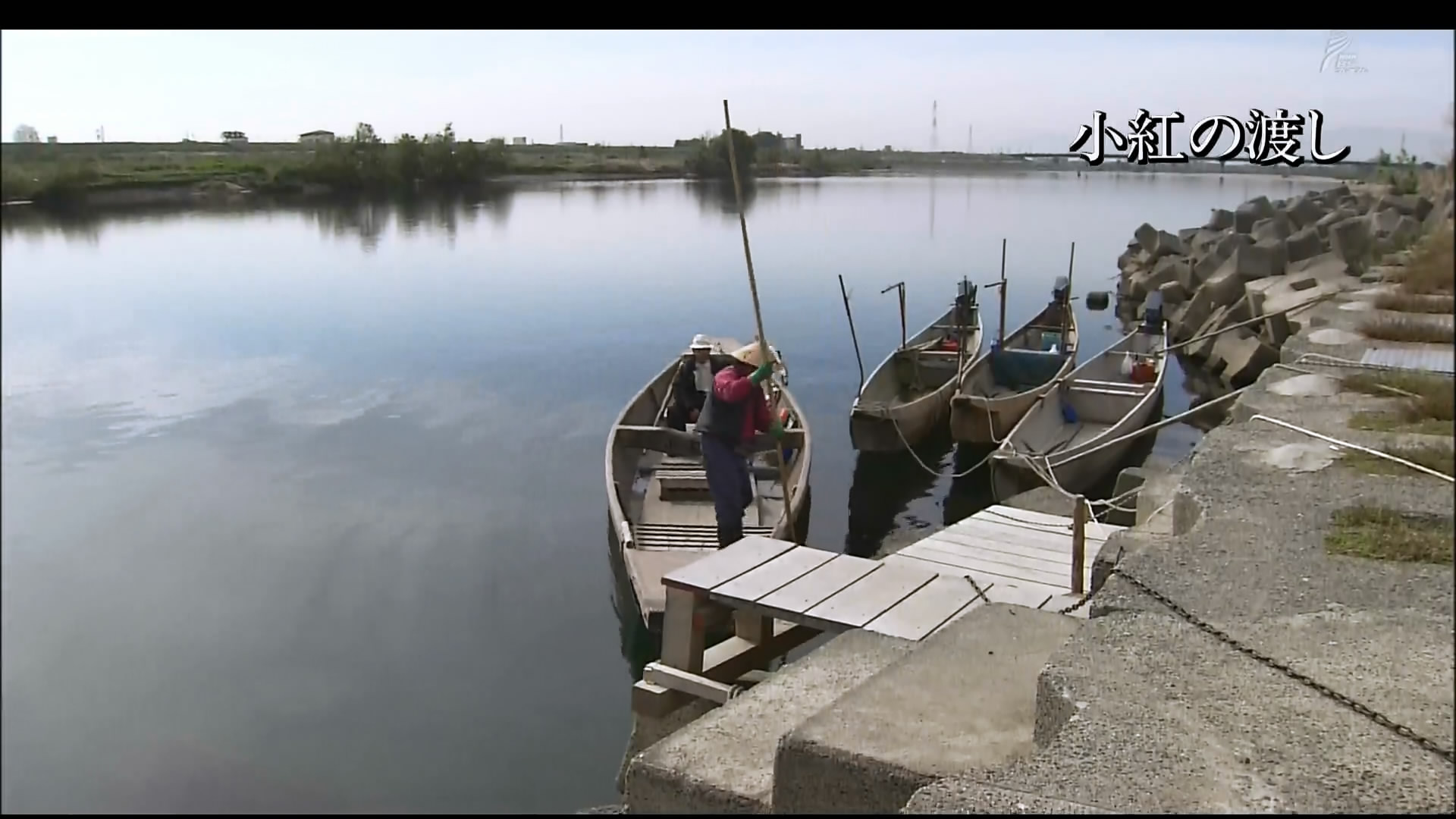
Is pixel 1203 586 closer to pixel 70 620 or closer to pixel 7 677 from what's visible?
pixel 7 677

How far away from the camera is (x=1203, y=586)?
318 centimetres

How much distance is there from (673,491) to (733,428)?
307cm

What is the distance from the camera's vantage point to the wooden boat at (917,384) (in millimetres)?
15148

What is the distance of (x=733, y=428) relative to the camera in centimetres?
924

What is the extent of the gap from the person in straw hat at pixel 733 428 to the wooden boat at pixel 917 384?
18.2ft

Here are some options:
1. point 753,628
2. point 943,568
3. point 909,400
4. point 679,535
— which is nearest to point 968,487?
point 909,400

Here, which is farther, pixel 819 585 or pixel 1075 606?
pixel 1075 606

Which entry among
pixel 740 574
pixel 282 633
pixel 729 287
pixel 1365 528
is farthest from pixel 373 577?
pixel 729 287

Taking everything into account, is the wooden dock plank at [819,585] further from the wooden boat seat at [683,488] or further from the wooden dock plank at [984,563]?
the wooden boat seat at [683,488]

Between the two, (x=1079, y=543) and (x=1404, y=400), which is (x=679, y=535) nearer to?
(x=1079, y=543)

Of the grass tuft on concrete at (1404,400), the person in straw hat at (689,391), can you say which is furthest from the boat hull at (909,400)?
the grass tuft on concrete at (1404,400)

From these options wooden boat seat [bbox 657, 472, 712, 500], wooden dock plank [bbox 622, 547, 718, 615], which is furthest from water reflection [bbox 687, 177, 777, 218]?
wooden dock plank [bbox 622, 547, 718, 615]

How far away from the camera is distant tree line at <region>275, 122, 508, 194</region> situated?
8.44 m

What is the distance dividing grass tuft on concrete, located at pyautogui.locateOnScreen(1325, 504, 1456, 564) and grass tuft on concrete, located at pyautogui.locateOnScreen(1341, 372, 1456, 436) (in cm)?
28
